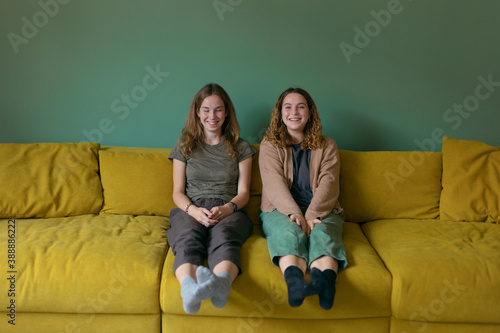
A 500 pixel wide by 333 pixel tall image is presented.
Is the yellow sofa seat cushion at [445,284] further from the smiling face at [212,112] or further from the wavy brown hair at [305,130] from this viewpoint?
the smiling face at [212,112]

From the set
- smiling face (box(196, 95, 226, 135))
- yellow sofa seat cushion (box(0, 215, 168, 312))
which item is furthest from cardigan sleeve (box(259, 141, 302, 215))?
yellow sofa seat cushion (box(0, 215, 168, 312))

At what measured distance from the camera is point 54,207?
6.53 feet

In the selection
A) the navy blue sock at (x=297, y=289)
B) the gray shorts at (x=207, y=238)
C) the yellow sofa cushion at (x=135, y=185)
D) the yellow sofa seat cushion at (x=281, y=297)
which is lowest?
the yellow sofa seat cushion at (x=281, y=297)

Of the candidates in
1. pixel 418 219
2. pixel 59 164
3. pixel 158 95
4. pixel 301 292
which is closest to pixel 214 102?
pixel 158 95

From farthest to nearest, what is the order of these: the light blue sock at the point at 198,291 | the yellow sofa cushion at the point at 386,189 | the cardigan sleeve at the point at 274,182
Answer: the yellow sofa cushion at the point at 386,189 < the cardigan sleeve at the point at 274,182 < the light blue sock at the point at 198,291

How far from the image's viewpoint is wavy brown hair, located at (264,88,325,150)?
2020mm

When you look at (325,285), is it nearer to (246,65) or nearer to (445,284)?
(445,284)

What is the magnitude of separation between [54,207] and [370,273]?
1.58m

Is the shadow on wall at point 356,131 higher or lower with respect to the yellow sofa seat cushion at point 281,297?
higher

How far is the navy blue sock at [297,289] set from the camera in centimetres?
134

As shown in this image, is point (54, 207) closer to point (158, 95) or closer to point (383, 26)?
point (158, 95)

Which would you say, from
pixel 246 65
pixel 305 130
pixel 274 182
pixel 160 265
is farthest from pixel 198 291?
pixel 246 65

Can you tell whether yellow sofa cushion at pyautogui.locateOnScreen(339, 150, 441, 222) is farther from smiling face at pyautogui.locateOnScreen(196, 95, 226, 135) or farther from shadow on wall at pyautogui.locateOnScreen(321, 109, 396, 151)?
smiling face at pyautogui.locateOnScreen(196, 95, 226, 135)

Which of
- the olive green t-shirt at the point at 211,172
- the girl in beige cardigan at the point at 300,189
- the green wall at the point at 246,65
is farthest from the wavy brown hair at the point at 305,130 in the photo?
the green wall at the point at 246,65
